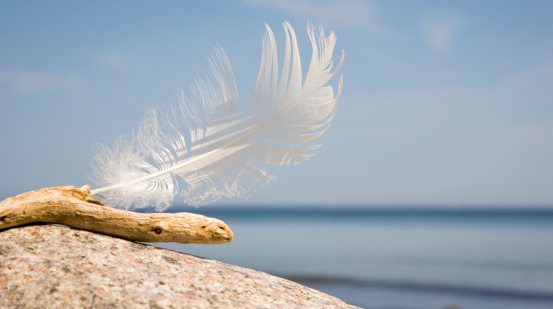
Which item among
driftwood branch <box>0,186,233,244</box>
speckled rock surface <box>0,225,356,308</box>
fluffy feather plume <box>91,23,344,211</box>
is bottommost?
speckled rock surface <box>0,225,356,308</box>

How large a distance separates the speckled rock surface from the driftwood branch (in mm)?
72

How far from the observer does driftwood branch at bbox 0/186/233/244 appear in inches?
149

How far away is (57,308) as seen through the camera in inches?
113

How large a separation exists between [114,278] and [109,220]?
75 cm

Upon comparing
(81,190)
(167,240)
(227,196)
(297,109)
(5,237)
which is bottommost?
(5,237)

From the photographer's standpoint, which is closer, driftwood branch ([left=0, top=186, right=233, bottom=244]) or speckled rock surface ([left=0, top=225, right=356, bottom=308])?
speckled rock surface ([left=0, top=225, right=356, bottom=308])

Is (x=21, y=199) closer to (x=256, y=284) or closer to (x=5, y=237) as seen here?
(x=5, y=237)

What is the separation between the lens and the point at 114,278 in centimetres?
315

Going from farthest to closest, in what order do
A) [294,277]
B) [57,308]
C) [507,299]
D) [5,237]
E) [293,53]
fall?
1. [294,277]
2. [507,299]
3. [293,53]
4. [5,237]
5. [57,308]

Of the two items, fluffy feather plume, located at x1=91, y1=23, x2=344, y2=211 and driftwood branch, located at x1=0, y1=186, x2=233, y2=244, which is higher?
fluffy feather plume, located at x1=91, y1=23, x2=344, y2=211

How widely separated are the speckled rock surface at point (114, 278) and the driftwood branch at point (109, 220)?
0.24 feet

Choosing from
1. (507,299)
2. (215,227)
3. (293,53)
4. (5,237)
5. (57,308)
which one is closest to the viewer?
(57,308)

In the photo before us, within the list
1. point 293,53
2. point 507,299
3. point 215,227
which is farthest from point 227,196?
point 507,299

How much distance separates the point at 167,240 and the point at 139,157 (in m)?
1.22
